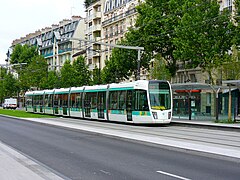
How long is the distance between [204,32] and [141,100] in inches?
557

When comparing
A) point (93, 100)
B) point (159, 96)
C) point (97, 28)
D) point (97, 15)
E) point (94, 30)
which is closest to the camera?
point (159, 96)

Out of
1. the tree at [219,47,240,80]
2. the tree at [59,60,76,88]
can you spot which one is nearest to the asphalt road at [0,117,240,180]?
the tree at [219,47,240,80]

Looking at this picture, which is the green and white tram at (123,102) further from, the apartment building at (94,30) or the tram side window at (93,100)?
the apartment building at (94,30)

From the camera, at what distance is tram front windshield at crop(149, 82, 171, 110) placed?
28.7 metres

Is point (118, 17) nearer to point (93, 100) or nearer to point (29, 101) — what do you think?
point (29, 101)

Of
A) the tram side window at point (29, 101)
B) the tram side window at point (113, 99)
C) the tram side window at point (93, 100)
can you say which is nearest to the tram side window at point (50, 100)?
the tram side window at point (29, 101)

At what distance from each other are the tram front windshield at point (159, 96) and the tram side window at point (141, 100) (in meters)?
0.41

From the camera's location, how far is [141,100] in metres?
29.2

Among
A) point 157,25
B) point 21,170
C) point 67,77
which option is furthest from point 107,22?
point 21,170

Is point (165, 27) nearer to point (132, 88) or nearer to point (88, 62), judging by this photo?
point (132, 88)

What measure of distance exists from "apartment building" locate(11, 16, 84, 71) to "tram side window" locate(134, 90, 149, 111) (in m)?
60.7

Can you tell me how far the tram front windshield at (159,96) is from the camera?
28745mm

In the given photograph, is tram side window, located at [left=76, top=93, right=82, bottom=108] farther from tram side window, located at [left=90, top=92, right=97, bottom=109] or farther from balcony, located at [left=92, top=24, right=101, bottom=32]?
balcony, located at [left=92, top=24, right=101, bottom=32]

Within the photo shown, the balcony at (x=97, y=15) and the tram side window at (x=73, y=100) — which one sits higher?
the balcony at (x=97, y=15)
